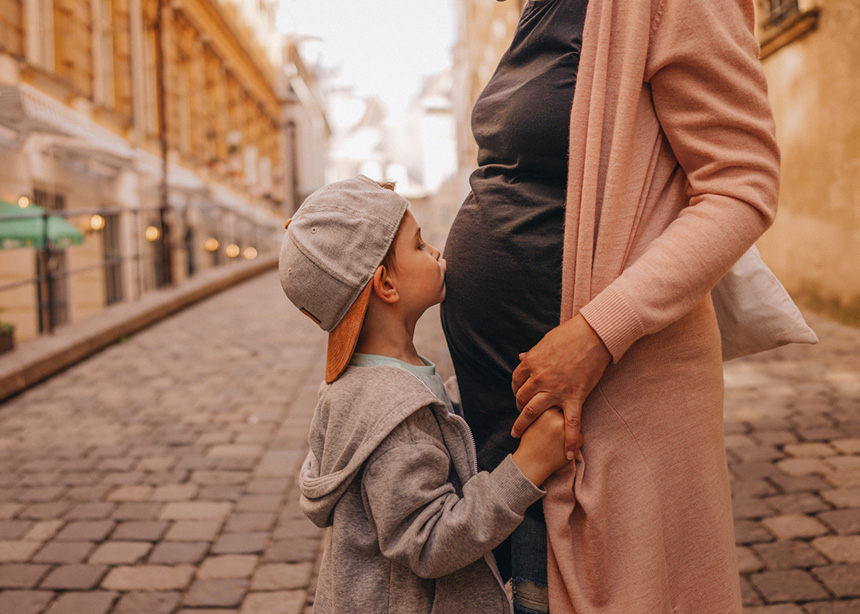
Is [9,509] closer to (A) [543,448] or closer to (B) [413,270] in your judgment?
(B) [413,270]

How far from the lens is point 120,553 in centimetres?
318

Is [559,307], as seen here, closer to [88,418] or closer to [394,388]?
[394,388]

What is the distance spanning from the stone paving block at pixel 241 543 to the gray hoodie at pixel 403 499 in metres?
1.96

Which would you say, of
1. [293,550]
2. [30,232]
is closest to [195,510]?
[293,550]

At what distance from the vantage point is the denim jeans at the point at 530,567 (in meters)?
1.29

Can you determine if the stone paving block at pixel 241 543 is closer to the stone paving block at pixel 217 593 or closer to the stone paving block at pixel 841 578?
the stone paving block at pixel 217 593

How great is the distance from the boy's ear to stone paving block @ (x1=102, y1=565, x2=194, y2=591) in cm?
207

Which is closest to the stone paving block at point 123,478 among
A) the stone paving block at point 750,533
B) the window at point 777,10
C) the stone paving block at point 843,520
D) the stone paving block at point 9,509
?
the stone paving block at point 9,509

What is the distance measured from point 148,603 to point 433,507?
200cm

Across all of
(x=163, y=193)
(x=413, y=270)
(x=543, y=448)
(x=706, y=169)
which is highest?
(x=163, y=193)

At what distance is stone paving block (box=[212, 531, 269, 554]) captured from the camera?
321 centimetres

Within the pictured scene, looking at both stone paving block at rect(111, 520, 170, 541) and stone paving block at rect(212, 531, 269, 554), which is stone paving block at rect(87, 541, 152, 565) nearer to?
stone paving block at rect(111, 520, 170, 541)

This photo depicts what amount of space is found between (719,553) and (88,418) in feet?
16.1

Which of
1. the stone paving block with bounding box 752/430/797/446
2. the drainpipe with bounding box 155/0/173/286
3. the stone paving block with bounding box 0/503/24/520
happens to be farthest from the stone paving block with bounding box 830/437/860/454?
the drainpipe with bounding box 155/0/173/286
